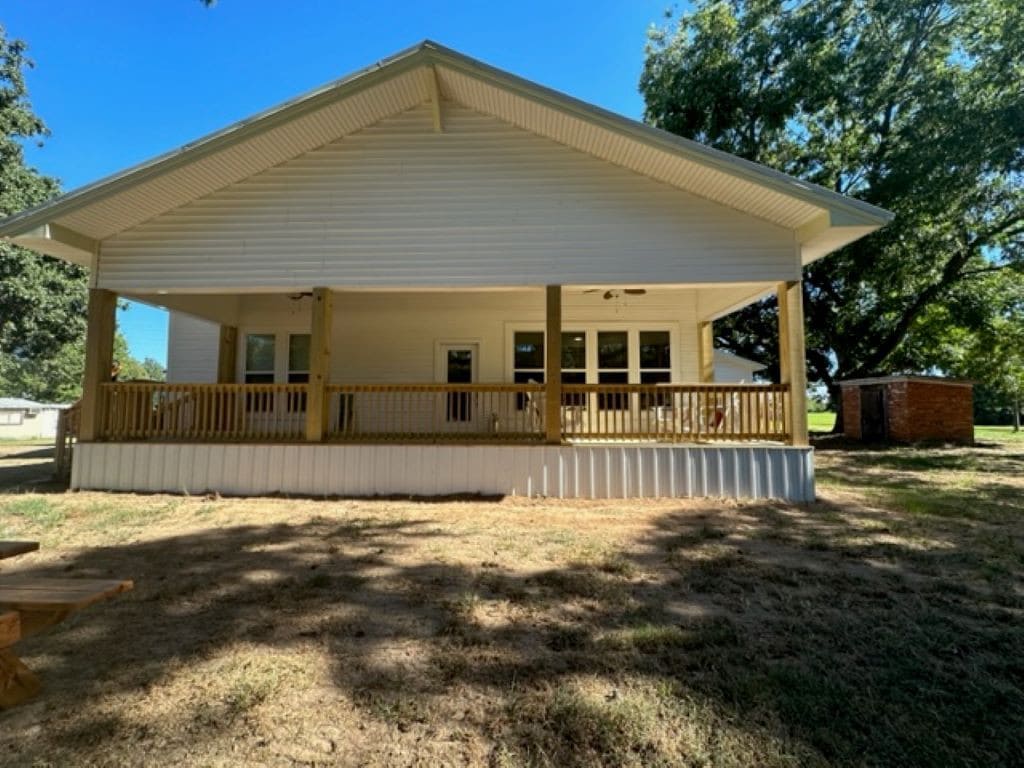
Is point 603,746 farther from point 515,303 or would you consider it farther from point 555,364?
point 515,303

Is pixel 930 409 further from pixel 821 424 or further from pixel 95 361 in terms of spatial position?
pixel 821 424

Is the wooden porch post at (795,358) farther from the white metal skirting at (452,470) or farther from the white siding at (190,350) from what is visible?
the white siding at (190,350)

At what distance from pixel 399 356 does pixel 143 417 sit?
15.3 ft

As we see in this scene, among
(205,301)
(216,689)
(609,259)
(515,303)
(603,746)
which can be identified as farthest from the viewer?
(515,303)

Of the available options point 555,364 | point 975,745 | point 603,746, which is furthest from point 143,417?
point 975,745

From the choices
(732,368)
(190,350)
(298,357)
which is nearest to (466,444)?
(298,357)

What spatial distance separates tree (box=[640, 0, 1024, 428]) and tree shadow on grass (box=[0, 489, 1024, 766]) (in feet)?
46.2

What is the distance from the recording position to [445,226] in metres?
8.09

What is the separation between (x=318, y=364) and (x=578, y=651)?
21.2 feet

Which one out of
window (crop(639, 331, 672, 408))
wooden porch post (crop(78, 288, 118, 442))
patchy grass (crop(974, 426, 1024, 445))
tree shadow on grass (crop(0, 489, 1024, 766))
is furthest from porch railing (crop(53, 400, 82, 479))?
patchy grass (crop(974, 426, 1024, 445))

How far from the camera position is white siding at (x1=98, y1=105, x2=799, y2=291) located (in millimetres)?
7945

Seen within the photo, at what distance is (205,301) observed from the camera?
34.5 feet

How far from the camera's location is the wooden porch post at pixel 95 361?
8.20 metres

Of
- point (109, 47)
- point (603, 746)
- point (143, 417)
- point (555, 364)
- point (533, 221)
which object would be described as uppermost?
point (109, 47)
